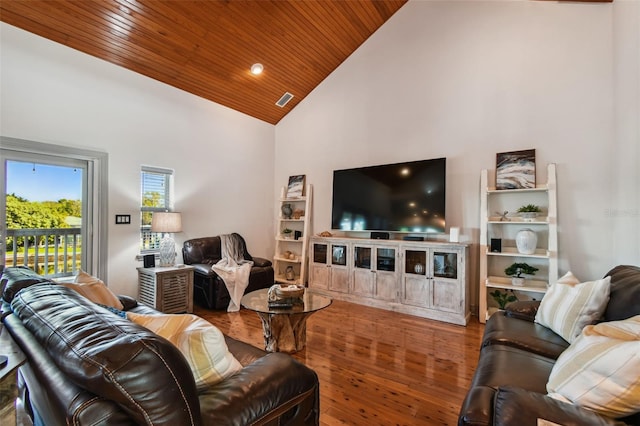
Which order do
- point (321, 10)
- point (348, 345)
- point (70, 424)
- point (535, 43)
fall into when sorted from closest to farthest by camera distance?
point (70, 424) < point (348, 345) < point (535, 43) < point (321, 10)

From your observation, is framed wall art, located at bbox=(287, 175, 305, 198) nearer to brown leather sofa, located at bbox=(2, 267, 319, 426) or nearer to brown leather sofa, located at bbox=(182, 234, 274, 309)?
brown leather sofa, located at bbox=(182, 234, 274, 309)

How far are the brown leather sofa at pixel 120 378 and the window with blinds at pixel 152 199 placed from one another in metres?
3.05

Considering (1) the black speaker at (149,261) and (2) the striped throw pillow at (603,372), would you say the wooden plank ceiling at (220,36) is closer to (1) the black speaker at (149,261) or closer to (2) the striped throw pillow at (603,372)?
(1) the black speaker at (149,261)

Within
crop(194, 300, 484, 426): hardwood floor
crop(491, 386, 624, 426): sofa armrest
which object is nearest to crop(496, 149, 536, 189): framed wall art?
crop(194, 300, 484, 426): hardwood floor

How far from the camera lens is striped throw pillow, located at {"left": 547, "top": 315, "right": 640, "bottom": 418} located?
1.00 metres

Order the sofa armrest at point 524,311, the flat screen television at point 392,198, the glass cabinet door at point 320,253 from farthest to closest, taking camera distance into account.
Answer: the glass cabinet door at point 320,253 → the flat screen television at point 392,198 → the sofa armrest at point 524,311

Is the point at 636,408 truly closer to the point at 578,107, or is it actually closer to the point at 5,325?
the point at 5,325

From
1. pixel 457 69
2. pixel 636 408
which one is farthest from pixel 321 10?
pixel 636 408

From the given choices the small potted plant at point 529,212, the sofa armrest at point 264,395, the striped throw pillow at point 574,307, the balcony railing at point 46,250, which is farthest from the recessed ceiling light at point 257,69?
the striped throw pillow at point 574,307

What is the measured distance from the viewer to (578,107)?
339 centimetres

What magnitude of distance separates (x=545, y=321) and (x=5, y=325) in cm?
304

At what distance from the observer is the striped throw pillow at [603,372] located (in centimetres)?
100

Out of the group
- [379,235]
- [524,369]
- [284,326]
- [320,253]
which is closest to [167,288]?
[284,326]

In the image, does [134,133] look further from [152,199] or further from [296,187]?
[296,187]
